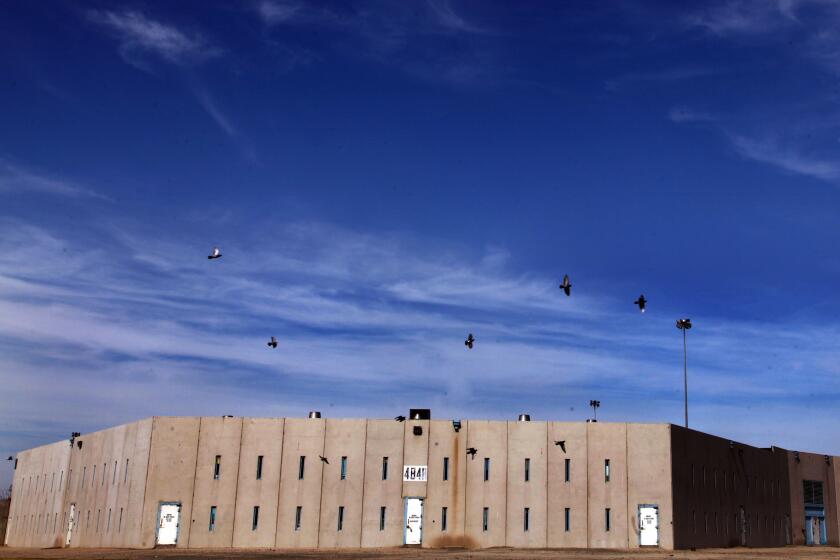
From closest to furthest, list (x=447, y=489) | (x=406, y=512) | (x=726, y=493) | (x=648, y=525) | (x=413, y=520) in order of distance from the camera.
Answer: (x=648, y=525), (x=413, y=520), (x=406, y=512), (x=447, y=489), (x=726, y=493)

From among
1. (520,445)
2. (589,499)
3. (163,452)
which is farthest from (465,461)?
(163,452)

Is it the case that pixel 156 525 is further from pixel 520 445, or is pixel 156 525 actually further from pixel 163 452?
pixel 520 445

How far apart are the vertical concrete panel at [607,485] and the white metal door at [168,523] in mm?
27349

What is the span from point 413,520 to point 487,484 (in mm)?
5466

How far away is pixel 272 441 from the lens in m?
58.4

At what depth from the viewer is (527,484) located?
189 ft

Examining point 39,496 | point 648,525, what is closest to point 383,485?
point 648,525

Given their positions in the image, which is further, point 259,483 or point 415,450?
point 415,450

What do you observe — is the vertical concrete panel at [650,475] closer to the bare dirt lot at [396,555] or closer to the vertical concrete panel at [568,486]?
the bare dirt lot at [396,555]

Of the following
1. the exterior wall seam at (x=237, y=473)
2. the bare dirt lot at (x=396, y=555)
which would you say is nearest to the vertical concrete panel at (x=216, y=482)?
the exterior wall seam at (x=237, y=473)

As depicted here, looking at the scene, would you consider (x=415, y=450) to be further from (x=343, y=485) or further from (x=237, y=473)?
(x=237, y=473)

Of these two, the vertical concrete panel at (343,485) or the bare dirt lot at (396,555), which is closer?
the bare dirt lot at (396,555)

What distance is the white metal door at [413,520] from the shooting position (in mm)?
56625

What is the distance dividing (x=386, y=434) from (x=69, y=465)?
33822mm
